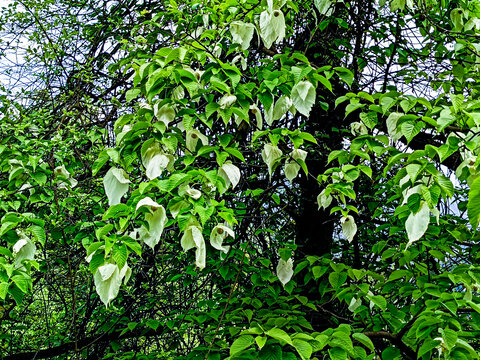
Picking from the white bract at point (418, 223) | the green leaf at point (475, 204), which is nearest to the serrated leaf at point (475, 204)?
the green leaf at point (475, 204)

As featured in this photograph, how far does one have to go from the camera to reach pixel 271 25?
161 centimetres

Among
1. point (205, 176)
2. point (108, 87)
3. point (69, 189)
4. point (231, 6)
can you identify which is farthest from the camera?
point (108, 87)

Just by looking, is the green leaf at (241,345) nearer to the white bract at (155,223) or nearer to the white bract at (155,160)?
the white bract at (155,223)

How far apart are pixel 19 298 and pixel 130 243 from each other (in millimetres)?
656

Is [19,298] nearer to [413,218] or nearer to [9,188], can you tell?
[9,188]

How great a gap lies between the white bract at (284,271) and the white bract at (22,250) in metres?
1.03

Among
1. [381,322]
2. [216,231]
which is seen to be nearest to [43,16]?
[216,231]

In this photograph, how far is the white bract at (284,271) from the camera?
6.86ft

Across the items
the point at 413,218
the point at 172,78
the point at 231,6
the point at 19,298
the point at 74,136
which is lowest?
the point at 19,298

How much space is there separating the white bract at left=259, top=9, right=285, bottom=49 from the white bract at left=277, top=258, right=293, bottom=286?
38.4 inches

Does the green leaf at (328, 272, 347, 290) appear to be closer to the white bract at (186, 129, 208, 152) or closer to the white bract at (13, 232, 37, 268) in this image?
the white bract at (186, 129, 208, 152)

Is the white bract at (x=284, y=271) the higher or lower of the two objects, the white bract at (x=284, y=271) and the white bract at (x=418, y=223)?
the lower

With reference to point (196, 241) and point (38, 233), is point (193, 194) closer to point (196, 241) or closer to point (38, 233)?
point (196, 241)

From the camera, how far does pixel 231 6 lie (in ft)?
5.90
